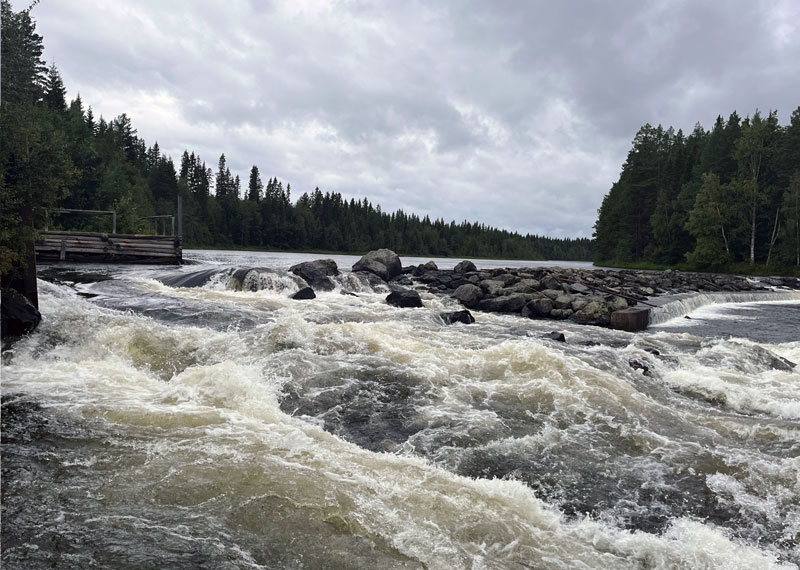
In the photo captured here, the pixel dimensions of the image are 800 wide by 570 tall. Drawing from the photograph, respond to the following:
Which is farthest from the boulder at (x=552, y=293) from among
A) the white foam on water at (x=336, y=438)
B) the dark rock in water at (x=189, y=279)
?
the dark rock in water at (x=189, y=279)

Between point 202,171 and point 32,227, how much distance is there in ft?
430

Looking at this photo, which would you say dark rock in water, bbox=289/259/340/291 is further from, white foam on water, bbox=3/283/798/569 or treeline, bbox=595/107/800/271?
treeline, bbox=595/107/800/271

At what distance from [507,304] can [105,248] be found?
29.3 meters

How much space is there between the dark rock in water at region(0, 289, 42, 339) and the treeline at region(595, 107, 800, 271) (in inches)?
2499

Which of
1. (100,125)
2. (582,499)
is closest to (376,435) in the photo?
(582,499)

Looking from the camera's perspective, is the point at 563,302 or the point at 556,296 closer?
the point at 563,302

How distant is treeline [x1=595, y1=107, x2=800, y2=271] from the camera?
177ft

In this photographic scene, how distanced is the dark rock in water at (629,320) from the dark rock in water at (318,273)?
13.7 meters

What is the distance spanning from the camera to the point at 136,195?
75.1 meters

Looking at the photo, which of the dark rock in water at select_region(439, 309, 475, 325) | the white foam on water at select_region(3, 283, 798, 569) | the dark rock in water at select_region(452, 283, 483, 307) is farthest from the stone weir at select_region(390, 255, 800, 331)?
the white foam on water at select_region(3, 283, 798, 569)

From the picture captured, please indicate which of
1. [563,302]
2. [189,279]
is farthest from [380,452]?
[189,279]

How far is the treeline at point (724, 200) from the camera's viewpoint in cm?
5400

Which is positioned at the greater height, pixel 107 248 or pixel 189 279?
pixel 107 248

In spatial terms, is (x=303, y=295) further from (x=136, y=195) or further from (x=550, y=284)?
(x=136, y=195)
